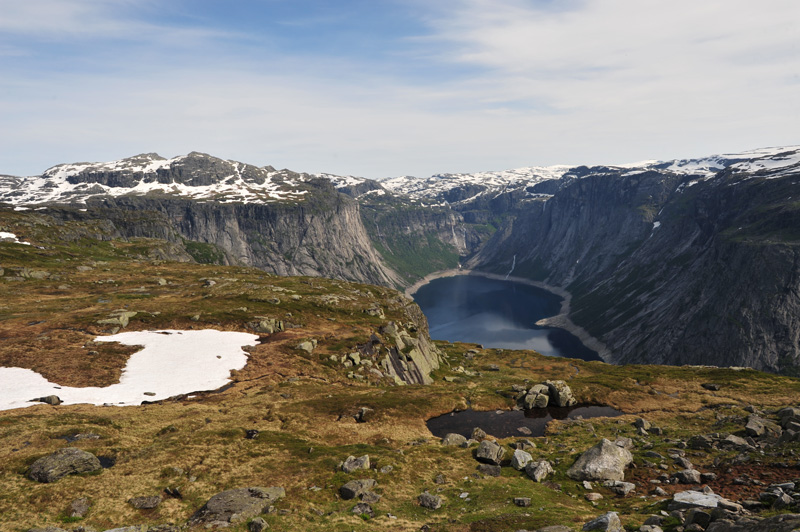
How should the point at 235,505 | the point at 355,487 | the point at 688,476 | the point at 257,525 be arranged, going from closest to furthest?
1. the point at 257,525
2. the point at 235,505
3. the point at 355,487
4. the point at 688,476

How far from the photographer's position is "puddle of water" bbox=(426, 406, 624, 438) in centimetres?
4684

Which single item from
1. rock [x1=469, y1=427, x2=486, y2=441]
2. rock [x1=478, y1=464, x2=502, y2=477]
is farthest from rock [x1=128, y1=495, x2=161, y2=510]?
rock [x1=469, y1=427, x2=486, y2=441]

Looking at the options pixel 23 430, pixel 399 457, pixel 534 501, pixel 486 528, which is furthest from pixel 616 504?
pixel 23 430

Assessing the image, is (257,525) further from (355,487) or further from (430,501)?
(430,501)

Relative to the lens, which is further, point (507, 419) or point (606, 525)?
point (507, 419)

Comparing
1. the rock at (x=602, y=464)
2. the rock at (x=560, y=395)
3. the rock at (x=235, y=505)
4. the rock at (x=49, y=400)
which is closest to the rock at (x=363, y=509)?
the rock at (x=235, y=505)

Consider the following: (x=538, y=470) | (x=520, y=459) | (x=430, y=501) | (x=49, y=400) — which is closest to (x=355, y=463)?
(x=430, y=501)

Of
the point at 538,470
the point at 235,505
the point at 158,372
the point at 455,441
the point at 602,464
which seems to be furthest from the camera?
the point at 158,372

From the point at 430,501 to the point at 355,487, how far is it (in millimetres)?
5359

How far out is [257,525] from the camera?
2198 centimetres

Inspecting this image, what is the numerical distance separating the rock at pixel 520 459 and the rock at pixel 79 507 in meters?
30.7

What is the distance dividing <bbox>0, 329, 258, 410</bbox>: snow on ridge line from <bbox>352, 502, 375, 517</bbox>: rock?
105 ft

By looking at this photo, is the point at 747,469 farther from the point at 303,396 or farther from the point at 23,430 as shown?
the point at 23,430

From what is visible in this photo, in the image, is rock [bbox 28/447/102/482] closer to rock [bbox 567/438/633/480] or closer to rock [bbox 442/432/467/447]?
rock [bbox 442/432/467/447]
